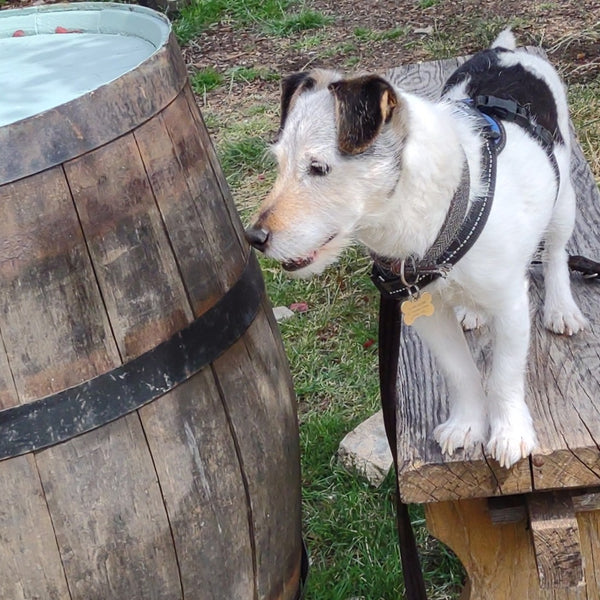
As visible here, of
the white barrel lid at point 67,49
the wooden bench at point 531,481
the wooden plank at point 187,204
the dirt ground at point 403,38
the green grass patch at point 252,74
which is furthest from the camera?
the green grass patch at point 252,74

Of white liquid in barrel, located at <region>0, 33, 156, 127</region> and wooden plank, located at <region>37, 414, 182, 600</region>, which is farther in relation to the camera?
white liquid in barrel, located at <region>0, 33, 156, 127</region>

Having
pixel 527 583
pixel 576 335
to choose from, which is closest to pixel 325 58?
pixel 576 335

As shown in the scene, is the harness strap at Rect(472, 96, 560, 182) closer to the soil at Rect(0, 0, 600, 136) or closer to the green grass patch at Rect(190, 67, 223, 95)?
the soil at Rect(0, 0, 600, 136)

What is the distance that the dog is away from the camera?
73.3 inches

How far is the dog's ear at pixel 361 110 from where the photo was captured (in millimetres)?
1850

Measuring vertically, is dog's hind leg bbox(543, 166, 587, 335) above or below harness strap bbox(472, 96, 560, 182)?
below

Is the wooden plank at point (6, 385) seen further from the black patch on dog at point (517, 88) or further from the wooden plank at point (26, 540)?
the black patch on dog at point (517, 88)

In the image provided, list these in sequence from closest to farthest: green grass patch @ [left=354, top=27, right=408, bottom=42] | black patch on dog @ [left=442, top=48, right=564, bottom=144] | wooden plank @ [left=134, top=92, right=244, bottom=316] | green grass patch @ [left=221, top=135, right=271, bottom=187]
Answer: wooden plank @ [left=134, top=92, right=244, bottom=316], black patch on dog @ [left=442, top=48, right=564, bottom=144], green grass patch @ [left=221, top=135, right=271, bottom=187], green grass patch @ [left=354, top=27, right=408, bottom=42]

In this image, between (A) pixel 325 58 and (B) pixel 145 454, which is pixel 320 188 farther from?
(A) pixel 325 58

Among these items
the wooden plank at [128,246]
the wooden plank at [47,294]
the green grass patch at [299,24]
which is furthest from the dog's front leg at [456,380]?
the green grass patch at [299,24]

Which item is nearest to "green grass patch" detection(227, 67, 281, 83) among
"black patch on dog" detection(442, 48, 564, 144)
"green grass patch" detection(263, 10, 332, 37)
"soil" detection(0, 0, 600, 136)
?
"soil" detection(0, 0, 600, 136)

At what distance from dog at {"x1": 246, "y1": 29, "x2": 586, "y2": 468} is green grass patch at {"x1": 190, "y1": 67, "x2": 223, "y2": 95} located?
421cm

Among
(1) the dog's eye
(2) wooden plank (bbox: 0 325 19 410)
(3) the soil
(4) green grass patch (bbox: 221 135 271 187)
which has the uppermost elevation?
(1) the dog's eye

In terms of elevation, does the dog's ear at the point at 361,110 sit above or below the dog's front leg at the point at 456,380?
above
